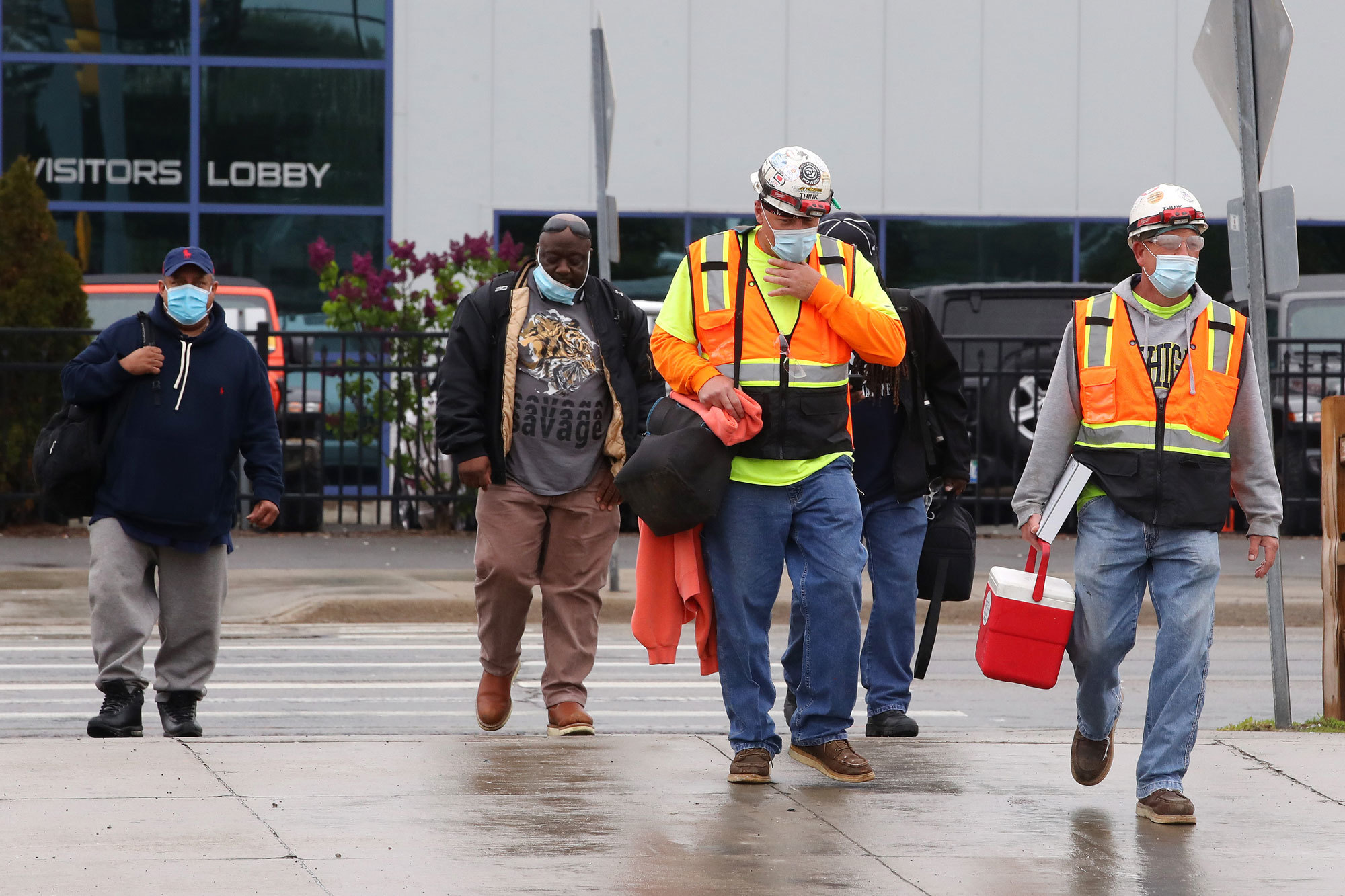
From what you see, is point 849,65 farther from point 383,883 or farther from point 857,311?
point 383,883

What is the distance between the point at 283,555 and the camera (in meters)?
14.3

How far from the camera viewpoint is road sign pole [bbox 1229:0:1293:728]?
7906mm

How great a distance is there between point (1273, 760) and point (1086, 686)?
121 cm

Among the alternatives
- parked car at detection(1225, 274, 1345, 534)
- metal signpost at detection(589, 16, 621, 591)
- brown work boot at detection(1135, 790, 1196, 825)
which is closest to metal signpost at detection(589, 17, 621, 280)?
metal signpost at detection(589, 16, 621, 591)

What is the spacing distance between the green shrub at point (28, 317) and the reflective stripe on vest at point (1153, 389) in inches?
436

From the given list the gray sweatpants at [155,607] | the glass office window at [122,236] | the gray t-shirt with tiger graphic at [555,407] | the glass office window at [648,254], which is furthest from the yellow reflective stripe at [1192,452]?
the glass office window at [122,236]

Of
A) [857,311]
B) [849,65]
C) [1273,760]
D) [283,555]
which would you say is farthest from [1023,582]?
[849,65]

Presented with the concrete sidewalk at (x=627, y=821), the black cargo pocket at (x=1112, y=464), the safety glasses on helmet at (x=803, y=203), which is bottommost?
the concrete sidewalk at (x=627, y=821)

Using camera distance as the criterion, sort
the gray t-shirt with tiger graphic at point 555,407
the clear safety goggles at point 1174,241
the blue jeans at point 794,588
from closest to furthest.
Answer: the clear safety goggles at point 1174,241, the blue jeans at point 794,588, the gray t-shirt with tiger graphic at point 555,407

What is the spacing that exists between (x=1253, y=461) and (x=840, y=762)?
5.17 feet

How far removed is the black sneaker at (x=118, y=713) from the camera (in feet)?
24.1

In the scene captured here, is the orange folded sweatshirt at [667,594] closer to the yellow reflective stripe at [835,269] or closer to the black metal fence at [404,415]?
the yellow reflective stripe at [835,269]

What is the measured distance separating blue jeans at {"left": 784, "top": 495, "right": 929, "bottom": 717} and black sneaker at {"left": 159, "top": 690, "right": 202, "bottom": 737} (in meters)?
2.58

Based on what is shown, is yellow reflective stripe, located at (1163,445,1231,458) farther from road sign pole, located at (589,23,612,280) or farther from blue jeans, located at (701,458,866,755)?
road sign pole, located at (589,23,612,280)
